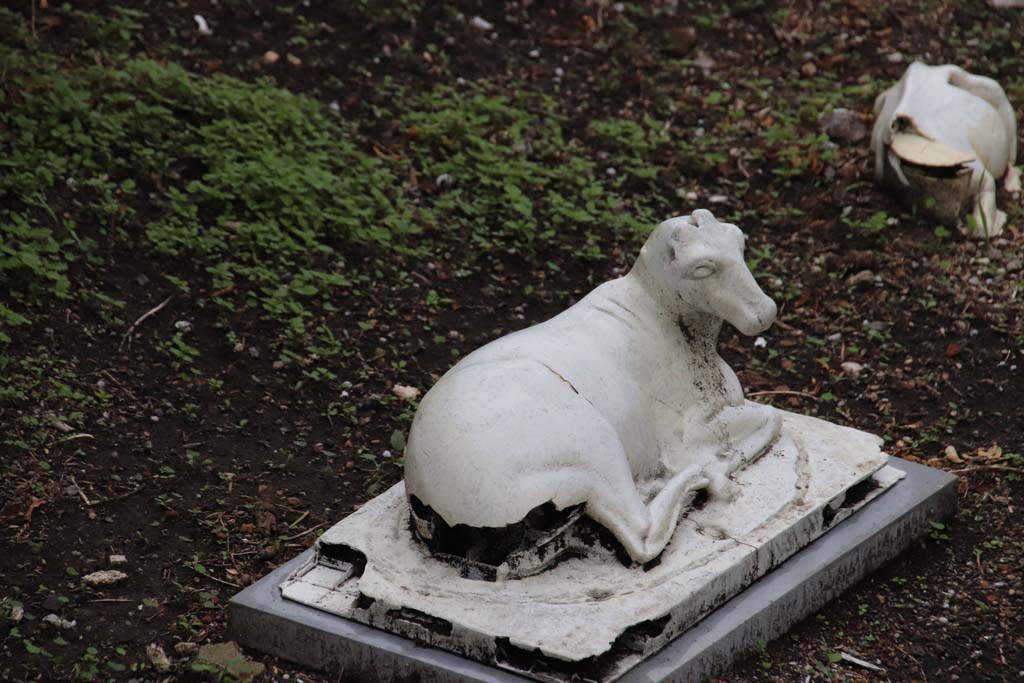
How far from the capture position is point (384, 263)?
27.1 feet

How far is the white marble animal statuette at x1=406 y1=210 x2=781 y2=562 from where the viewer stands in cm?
496

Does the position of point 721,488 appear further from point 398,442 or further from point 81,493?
point 81,493

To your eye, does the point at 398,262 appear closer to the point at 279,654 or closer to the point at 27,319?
the point at 27,319

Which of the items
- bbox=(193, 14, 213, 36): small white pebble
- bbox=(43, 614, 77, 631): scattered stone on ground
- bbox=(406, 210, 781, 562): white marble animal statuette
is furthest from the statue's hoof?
bbox=(193, 14, 213, 36): small white pebble

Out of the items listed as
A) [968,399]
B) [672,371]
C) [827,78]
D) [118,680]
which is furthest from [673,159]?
[118,680]

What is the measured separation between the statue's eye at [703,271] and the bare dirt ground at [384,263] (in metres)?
1.40

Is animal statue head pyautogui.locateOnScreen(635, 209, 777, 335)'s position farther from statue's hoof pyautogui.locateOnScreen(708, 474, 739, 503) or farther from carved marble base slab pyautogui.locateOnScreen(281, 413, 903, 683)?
carved marble base slab pyautogui.locateOnScreen(281, 413, 903, 683)

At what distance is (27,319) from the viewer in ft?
23.2

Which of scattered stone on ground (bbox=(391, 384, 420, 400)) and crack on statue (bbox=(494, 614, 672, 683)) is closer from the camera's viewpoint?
crack on statue (bbox=(494, 614, 672, 683))

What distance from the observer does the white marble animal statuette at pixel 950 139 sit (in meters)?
8.61

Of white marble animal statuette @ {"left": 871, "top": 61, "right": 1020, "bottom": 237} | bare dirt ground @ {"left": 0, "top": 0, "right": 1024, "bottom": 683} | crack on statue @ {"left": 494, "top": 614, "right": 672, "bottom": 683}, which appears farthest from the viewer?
white marble animal statuette @ {"left": 871, "top": 61, "right": 1020, "bottom": 237}

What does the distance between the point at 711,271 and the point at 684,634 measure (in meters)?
1.34

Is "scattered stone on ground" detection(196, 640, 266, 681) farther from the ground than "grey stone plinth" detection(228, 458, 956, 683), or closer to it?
closer to it

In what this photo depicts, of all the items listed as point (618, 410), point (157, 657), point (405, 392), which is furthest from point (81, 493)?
point (618, 410)
